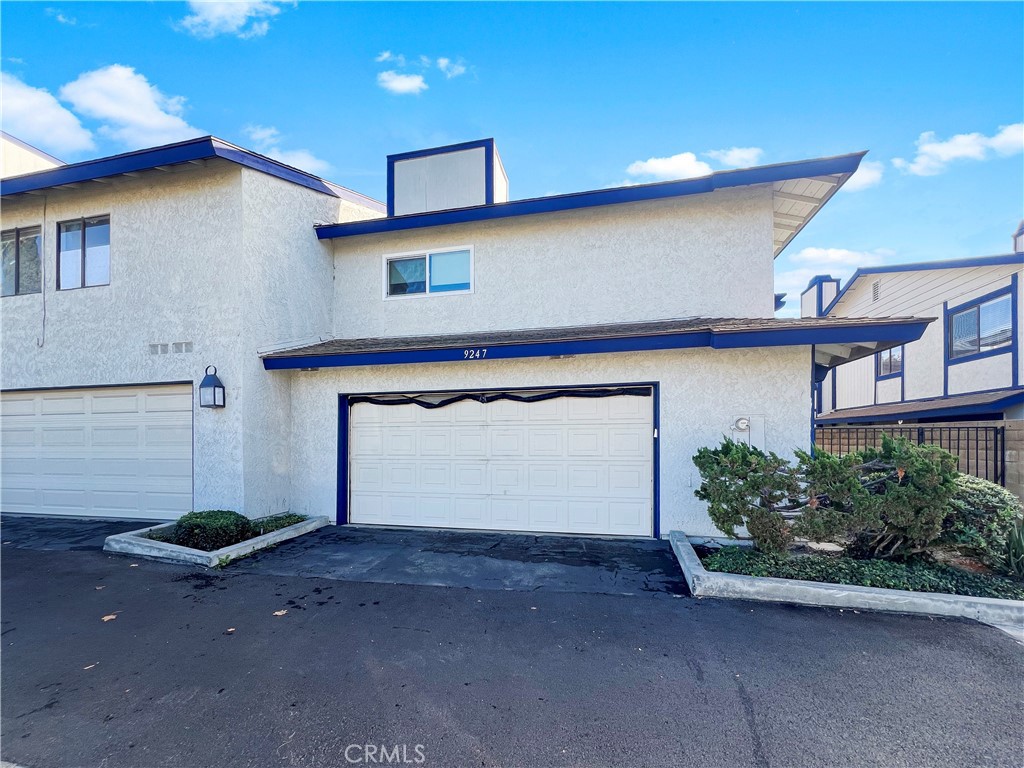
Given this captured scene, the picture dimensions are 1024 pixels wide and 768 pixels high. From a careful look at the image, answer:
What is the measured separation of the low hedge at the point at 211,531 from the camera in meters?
6.58

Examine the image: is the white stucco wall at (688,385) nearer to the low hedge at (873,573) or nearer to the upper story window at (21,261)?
the low hedge at (873,573)

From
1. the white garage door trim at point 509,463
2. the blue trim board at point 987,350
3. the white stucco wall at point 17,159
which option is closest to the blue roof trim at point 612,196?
the white garage door trim at point 509,463

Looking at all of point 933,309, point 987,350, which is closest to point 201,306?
point 987,350

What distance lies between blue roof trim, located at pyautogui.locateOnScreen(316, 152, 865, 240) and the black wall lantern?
3.34 meters

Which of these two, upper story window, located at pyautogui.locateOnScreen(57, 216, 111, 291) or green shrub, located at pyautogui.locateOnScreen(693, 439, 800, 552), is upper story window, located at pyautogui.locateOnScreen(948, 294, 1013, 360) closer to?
green shrub, located at pyautogui.locateOnScreen(693, 439, 800, 552)

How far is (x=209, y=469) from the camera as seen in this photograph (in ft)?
25.6

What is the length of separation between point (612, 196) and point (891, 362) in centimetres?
1139

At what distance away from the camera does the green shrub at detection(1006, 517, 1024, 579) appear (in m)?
4.91

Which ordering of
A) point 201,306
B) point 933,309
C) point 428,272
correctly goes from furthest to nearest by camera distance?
point 933,309
point 428,272
point 201,306

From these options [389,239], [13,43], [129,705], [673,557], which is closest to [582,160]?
[389,239]

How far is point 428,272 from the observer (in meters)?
8.96

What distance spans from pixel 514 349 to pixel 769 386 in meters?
3.63

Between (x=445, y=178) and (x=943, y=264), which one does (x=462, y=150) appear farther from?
(x=943, y=264)

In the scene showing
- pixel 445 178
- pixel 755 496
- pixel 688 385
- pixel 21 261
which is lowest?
pixel 755 496
